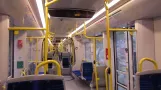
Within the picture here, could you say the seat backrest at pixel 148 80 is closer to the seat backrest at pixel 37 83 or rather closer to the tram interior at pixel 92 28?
the tram interior at pixel 92 28

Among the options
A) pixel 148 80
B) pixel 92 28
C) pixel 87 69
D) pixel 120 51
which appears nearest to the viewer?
pixel 148 80

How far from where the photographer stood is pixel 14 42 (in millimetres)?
5230

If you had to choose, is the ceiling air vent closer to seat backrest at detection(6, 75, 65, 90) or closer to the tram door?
seat backrest at detection(6, 75, 65, 90)

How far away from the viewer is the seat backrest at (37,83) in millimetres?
1868

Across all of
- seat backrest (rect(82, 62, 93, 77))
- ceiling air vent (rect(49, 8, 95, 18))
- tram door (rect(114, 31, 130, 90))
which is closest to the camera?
ceiling air vent (rect(49, 8, 95, 18))

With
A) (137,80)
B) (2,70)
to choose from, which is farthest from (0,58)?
(137,80)

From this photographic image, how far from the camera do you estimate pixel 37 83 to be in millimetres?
1924

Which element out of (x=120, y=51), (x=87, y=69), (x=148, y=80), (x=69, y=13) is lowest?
(x=87, y=69)

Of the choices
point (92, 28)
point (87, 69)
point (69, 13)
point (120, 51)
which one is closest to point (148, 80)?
point (69, 13)

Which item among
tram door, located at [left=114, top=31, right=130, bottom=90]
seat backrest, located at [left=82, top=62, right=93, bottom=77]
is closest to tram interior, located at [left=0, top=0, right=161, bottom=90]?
tram door, located at [left=114, top=31, right=130, bottom=90]

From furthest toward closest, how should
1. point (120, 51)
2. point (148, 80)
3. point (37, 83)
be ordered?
point (120, 51) → point (148, 80) → point (37, 83)

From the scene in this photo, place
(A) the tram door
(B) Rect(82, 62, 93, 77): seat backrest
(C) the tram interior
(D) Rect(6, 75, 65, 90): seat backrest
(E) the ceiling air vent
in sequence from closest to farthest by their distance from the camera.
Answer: (D) Rect(6, 75, 65, 90): seat backrest → (C) the tram interior → (E) the ceiling air vent → (A) the tram door → (B) Rect(82, 62, 93, 77): seat backrest

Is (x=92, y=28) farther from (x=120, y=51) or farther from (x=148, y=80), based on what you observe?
(x=148, y=80)

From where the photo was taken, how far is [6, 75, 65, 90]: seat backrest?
187 centimetres
